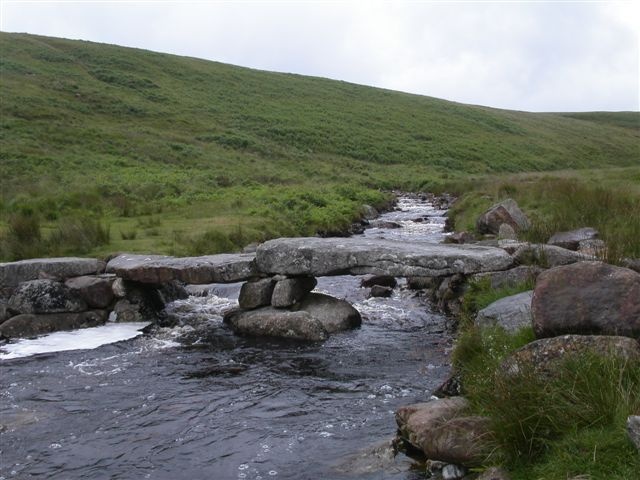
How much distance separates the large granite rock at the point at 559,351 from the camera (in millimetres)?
6449

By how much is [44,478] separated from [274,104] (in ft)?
244

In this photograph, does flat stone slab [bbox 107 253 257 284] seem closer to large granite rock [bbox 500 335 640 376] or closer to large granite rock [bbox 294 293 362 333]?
large granite rock [bbox 294 293 362 333]

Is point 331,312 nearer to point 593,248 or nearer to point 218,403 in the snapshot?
point 218,403

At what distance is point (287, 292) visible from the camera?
1356 centimetres

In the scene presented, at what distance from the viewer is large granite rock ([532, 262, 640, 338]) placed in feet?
23.4

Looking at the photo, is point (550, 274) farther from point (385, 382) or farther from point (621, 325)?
point (385, 382)

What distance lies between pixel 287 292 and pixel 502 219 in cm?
778

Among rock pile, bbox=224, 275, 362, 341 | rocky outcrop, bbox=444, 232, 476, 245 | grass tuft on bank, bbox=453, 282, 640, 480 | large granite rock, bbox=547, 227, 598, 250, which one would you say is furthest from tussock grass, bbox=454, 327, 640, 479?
rocky outcrop, bbox=444, 232, 476, 245

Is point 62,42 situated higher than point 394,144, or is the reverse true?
point 62,42

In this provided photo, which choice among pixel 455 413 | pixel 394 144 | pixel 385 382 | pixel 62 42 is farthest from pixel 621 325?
pixel 62 42

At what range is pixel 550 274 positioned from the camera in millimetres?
7715

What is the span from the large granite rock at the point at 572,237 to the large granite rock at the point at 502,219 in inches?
115

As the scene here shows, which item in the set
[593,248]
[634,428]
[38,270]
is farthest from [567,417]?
[38,270]

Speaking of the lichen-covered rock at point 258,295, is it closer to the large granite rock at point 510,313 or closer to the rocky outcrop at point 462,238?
the large granite rock at point 510,313
